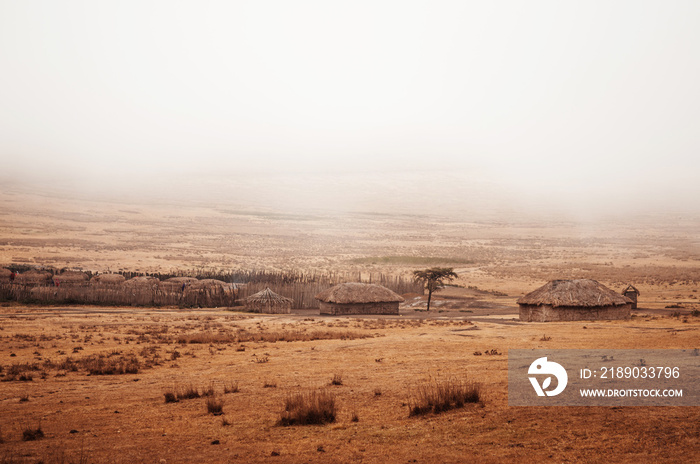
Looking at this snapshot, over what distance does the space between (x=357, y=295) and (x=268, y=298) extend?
535 cm

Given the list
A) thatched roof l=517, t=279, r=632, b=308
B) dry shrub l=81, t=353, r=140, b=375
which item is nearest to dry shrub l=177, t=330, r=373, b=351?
dry shrub l=81, t=353, r=140, b=375

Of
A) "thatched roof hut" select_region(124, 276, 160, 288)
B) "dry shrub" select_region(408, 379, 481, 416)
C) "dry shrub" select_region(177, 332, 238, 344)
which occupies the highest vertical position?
"dry shrub" select_region(408, 379, 481, 416)

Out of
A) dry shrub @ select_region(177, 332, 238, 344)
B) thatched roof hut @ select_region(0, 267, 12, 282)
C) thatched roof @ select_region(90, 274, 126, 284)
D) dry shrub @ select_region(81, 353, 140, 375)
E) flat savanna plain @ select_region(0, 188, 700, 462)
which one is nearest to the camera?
flat savanna plain @ select_region(0, 188, 700, 462)

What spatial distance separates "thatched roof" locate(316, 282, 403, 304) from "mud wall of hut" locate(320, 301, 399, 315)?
0.27m

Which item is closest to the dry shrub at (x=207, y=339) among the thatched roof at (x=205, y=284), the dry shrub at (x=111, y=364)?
the dry shrub at (x=111, y=364)

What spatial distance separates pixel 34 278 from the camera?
4203 centimetres

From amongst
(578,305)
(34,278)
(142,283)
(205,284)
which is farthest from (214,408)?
(34,278)

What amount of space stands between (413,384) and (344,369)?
111 inches

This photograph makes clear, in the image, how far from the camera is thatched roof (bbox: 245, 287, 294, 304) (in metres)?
36.3

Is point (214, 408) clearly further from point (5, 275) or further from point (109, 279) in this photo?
point (5, 275)

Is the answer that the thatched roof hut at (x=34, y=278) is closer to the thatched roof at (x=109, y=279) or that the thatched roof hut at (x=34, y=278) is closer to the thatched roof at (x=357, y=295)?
the thatched roof at (x=109, y=279)

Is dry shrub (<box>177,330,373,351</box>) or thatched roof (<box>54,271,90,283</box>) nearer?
dry shrub (<box>177,330,373,351</box>)

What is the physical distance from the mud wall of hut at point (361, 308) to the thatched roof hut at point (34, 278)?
19628 mm

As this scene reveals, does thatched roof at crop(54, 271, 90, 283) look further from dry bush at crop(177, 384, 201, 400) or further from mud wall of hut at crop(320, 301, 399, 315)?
dry bush at crop(177, 384, 201, 400)
